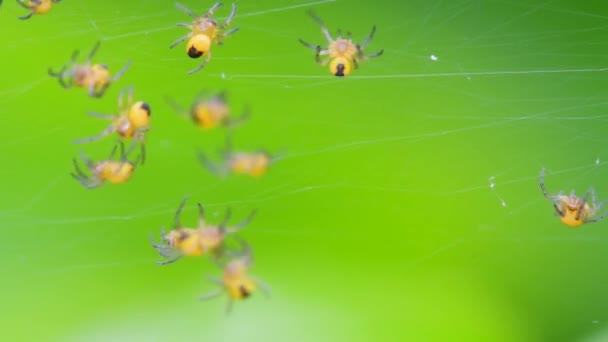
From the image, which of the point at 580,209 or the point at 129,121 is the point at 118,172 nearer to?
the point at 129,121

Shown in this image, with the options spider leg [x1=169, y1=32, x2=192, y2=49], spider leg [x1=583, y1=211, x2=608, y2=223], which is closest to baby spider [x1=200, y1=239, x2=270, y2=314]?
spider leg [x1=169, y1=32, x2=192, y2=49]

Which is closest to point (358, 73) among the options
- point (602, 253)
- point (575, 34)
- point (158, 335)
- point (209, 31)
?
point (209, 31)

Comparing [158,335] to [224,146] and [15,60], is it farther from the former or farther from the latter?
[15,60]

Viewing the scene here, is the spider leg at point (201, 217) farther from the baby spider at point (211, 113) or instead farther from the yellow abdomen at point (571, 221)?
the yellow abdomen at point (571, 221)

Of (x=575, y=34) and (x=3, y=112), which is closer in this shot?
(x=3, y=112)

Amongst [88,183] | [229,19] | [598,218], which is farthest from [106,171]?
[598,218]

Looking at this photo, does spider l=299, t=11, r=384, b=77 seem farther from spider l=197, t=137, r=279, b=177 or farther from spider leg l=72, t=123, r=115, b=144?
spider leg l=72, t=123, r=115, b=144

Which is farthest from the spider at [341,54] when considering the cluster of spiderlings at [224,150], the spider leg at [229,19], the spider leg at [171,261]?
the spider leg at [171,261]
